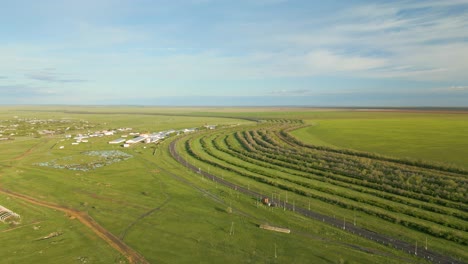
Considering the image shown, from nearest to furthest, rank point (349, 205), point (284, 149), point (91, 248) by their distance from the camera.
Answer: point (91, 248), point (349, 205), point (284, 149)

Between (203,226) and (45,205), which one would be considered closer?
(203,226)

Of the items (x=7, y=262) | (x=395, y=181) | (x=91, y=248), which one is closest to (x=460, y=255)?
(x=395, y=181)

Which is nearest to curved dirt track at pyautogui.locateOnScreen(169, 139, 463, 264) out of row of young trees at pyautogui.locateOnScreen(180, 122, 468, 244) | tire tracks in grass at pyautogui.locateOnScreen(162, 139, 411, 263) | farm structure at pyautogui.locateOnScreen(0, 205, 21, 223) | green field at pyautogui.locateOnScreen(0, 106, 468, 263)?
green field at pyautogui.locateOnScreen(0, 106, 468, 263)

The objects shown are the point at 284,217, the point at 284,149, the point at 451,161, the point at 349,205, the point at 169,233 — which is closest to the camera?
the point at 169,233

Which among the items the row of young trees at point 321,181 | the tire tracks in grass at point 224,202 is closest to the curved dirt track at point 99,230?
the tire tracks in grass at point 224,202

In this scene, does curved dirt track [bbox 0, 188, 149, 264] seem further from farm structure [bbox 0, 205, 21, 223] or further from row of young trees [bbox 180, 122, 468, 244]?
row of young trees [bbox 180, 122, 468, 244]

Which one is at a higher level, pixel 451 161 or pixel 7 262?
pixel 451 161

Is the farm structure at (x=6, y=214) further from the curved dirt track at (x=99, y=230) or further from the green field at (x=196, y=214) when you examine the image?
the curved dirt track at (x=99, y=230)

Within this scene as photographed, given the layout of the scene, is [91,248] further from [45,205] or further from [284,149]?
[284,149]
